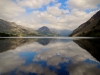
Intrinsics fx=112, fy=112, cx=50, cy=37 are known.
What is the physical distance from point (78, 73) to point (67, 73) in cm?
167

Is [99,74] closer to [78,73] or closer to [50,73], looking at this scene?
[78,73]

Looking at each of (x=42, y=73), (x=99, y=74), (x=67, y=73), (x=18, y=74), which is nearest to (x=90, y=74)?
(x=99, y=74)

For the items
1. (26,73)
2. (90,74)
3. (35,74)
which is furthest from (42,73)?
(90,74)

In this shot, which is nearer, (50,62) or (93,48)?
(50,62)

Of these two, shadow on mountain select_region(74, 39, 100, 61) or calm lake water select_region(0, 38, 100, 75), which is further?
shadow on mountain select_region(74, 39, 100, 61)

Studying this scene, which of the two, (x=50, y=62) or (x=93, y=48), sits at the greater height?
(x=93, y=48)

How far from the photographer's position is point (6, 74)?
1575cm

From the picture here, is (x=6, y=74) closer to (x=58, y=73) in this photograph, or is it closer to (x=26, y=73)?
(x=26, y=73)

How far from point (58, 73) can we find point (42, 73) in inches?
92.7

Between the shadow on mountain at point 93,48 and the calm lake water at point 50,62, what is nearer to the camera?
the calm lake water at point 50,62

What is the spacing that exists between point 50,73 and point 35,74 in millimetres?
2203

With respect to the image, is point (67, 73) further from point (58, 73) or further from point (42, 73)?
point (42, 73)

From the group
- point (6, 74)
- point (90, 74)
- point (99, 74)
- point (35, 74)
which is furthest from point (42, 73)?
point (99, 74)

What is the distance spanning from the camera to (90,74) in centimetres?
1627
